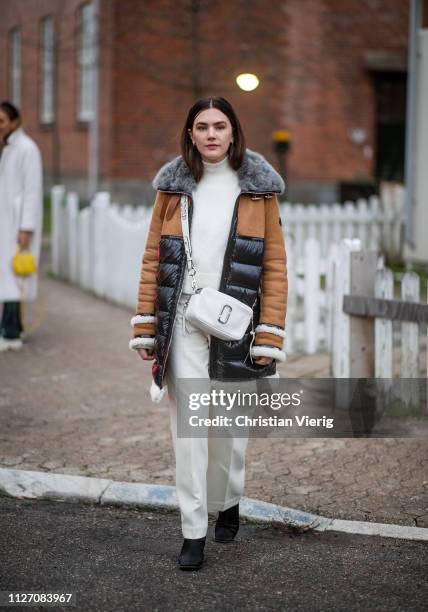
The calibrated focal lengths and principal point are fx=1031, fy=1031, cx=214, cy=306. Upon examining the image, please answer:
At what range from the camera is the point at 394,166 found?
2261 cm

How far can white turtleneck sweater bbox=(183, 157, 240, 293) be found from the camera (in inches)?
160

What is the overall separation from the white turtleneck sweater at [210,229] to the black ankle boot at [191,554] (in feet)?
3.27

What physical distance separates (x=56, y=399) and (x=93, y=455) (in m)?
1.39

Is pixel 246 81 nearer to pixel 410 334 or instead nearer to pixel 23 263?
pixel 410 334

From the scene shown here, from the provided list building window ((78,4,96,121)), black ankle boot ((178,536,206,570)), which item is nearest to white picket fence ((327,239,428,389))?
black ankle boot ((178,536,206,570))

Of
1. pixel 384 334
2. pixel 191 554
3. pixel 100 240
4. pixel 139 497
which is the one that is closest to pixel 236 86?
pixel 100 240

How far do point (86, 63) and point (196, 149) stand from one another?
1858cm

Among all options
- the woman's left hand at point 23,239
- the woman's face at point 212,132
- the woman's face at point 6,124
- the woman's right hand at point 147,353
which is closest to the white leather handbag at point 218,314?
the woman's right hand at point 147,353

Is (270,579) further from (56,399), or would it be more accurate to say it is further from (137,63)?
(137,63)

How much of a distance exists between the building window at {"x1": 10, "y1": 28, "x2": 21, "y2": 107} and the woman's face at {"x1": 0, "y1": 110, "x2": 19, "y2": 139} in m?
20.2

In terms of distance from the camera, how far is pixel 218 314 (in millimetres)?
3947

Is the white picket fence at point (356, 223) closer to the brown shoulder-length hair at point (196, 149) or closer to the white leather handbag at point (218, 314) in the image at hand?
the brown shoulder-length hair at point (196, 149)

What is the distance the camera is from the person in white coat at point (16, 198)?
8312mm

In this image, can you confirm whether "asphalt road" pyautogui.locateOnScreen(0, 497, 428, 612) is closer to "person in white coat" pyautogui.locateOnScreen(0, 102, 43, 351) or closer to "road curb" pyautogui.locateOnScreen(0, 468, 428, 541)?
"road curb" pyautogui.locateOnScreen(0, 468, 428, 541)
